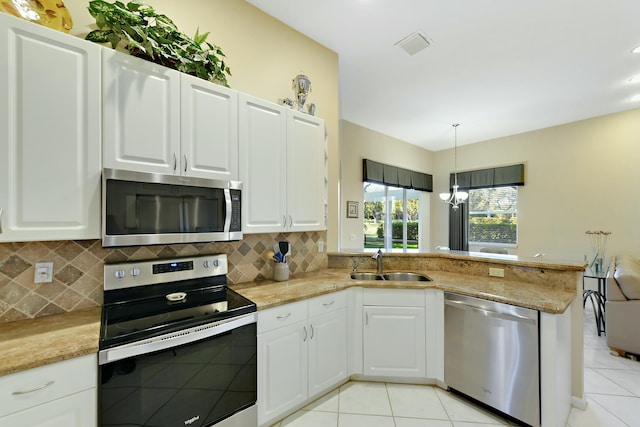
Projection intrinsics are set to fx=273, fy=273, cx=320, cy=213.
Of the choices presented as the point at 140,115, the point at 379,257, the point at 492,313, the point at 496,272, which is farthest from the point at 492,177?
the point at 140,115

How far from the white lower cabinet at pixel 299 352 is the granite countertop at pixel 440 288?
0.07 meters

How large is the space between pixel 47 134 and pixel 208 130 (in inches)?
30.6

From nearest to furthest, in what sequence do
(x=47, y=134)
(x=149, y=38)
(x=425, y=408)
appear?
1. (x=47, y=134)
2. (x=149, y=38)
3. (x=425, y=408)

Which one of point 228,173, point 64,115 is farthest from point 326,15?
point 64,115

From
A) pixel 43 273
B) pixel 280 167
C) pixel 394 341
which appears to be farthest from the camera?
pixel 394 341

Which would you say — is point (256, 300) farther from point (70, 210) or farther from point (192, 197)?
point (70, 210)

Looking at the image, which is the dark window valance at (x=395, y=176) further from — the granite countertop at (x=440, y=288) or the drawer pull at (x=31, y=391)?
the drawer pull at (x=31, y=391)

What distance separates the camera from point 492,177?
5852mm

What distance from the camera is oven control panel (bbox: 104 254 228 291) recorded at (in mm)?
1634

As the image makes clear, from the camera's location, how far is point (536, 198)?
5332 millimetres

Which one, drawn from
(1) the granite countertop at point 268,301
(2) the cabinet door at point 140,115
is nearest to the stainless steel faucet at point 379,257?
(1) the granite countertop at point 268,301

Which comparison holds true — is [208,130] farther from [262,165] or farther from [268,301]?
[268,301]

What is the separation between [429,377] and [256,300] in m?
1.65

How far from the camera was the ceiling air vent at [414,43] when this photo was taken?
2650 millimetres
